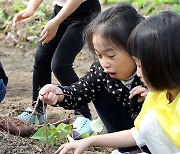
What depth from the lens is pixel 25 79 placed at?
452cm

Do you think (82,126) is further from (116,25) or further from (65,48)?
(116,25)

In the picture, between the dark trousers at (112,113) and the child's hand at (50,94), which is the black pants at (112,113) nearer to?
the dark trousers at (112,113)

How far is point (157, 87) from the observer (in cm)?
204

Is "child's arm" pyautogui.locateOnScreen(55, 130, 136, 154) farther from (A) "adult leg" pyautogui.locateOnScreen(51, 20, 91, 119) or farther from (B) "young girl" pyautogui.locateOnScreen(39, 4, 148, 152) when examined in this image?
(A) "adult leg" pyautogui.locateOnScreen(51, 20, 91, 119)

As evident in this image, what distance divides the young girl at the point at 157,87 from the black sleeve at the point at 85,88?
0.46 m

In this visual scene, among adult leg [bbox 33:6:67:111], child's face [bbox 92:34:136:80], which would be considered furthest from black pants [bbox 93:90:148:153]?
adult leg [bbox 33:6:67:111]

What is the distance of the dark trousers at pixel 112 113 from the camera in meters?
2.75

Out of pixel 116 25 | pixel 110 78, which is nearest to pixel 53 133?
pixel 110 78

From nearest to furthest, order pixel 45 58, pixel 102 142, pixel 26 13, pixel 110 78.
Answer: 1. pixel 102 142
2. pixel 110 78
3. pixel 26 13
4. pixel 45 58

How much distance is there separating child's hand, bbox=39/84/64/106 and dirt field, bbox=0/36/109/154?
1.08ft

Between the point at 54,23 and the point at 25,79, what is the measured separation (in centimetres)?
164

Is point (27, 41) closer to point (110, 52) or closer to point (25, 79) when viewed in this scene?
point (25, 79)

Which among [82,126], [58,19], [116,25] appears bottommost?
[82,126]

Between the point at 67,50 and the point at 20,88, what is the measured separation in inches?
44.2
